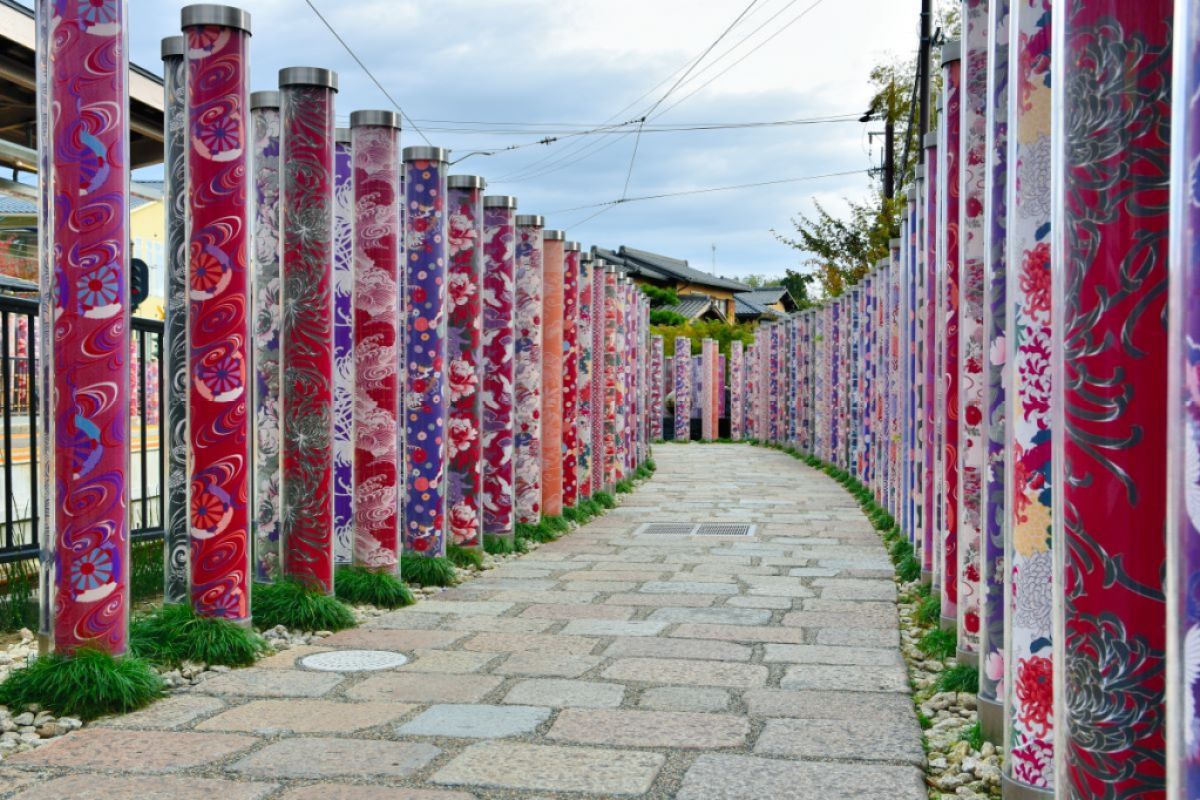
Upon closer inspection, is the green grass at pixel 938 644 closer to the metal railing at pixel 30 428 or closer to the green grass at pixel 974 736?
the green grass at pixel 974 736

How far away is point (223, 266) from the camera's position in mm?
4480

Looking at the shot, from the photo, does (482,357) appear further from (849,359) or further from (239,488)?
(849,359)

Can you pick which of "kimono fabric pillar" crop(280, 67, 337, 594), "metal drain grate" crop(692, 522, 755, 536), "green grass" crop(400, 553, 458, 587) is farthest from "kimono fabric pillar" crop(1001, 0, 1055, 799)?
"metal drain grate" crop(692, 522, 755, 536)

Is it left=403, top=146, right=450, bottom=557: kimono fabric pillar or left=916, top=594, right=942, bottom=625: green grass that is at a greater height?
left=403, top=146, right=450, bottom=557: kimono fabric pillar

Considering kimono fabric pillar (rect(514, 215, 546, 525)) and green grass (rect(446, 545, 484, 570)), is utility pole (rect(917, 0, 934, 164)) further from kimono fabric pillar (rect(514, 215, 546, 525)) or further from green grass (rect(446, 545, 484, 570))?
green grass (rect(446, 545, 484, 570))

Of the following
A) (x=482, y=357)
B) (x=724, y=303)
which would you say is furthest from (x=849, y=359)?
(x=724, y=303)

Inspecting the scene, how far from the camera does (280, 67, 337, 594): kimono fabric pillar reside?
5160 mm

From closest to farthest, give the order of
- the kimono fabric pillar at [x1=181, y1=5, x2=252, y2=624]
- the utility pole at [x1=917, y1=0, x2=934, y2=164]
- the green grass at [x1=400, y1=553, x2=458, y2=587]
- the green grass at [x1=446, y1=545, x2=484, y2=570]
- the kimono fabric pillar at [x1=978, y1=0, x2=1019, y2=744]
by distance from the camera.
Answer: the kimono fabric pillar at [x1=978, y1=0, x2=1019, y2=744] → the kimono fabric pillar at [x1=181, y1=5, x2=252, y2=624] → the green grass at [x1=400, y1=553, x2=458, y2=587] → the green grass at [x1=446, y1=545, x2=484, y2=570] → the utility pole at [x1=917, y1=0, x2=934, y2=164]

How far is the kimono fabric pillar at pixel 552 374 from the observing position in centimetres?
893

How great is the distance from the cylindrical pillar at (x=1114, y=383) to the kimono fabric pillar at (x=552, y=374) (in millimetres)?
6937

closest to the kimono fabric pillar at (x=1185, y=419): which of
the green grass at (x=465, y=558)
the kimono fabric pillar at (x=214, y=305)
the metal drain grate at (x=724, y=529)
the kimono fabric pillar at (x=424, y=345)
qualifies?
the kimono fabric pillar at (x=214, y=305)

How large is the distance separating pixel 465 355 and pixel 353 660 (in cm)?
298

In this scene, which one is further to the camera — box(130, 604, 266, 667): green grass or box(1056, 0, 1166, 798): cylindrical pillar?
box(130, 604, 266, 667): green grass

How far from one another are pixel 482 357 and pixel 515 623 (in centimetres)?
259
